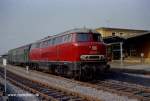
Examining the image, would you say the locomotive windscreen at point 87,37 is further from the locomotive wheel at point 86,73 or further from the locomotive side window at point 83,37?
the locomotive wheel at point 86,73

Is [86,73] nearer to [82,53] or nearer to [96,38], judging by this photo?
[82,53]

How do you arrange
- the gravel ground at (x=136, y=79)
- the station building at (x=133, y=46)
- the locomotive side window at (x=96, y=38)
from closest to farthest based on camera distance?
the gravel ground at (x=136, y=79) → the locomotive side window at (x=96, y=38) → the station building at (x=133, y=46)

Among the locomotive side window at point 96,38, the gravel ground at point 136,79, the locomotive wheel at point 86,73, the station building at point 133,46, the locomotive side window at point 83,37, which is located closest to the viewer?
the gravel ground at point 136,79

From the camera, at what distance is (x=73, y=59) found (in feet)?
57.2

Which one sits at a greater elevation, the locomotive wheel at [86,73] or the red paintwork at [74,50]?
the red paintwork at [74,50]

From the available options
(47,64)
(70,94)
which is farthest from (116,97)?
(47,64)

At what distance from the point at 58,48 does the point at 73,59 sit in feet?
10.7

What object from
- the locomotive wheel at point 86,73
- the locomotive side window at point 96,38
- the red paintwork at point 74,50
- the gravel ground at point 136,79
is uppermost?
the locomotive side window at point 96,38

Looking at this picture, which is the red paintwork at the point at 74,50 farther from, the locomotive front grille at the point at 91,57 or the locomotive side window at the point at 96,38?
the locomotive side window at the point at 96,38

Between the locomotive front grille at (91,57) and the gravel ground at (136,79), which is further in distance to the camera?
the locomotive front grille at (91,57)

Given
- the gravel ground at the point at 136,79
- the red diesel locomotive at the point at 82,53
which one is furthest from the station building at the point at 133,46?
the red diesel locomotive at the point at 82,53

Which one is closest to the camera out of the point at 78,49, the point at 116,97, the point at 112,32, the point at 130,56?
the point at 116,97

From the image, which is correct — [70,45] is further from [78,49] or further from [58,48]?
[58,48]

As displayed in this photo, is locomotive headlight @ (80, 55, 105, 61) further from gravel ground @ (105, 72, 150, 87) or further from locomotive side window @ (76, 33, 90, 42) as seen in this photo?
gravel ground @ (105, 72, 150, 87)
